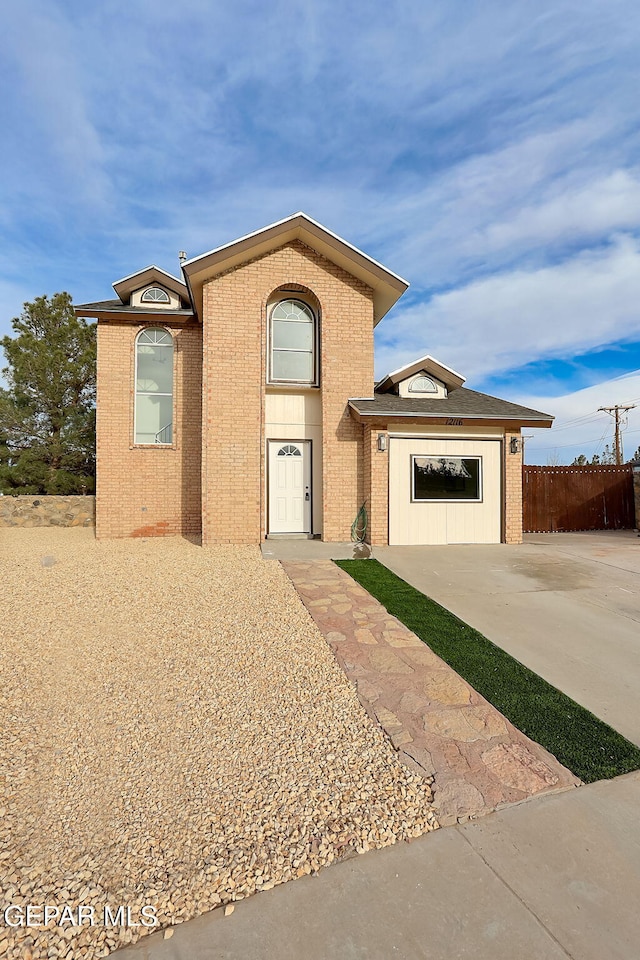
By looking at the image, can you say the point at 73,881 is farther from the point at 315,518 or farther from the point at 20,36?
the point at 20,36

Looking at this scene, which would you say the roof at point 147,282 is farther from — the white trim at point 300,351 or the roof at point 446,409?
the roof at point 446,409

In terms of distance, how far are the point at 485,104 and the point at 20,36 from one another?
8683 mm

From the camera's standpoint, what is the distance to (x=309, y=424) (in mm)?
10695

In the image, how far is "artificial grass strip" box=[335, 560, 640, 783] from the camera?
2775 mm

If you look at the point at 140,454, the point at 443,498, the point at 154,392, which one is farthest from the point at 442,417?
the point at 140,454

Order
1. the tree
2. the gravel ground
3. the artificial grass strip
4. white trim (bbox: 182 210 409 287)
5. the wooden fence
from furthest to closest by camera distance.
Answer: the tree → the wooden fence → white trim (bbox: 182 210 409 287) → the artificial grass strip → the gravel ground

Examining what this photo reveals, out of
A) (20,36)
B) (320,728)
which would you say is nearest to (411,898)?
(320,728)

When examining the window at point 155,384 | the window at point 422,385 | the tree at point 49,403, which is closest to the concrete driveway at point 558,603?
the window at point 422,385

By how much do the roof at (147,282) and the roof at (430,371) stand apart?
20.4ft

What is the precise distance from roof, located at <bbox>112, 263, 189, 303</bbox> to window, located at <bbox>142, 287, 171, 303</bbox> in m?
0.18

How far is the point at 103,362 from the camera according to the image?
11383 mm

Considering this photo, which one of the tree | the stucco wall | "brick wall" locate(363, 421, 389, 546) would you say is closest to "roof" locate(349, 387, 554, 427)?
"brick wall" locate(363, 421, 389, 546)

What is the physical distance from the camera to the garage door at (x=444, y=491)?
10.1 m

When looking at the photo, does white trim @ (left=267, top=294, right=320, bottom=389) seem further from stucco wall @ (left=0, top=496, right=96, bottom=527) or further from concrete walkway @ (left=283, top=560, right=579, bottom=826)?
stucco wall @ (left=0, top=496, right=96, bottom=527)
